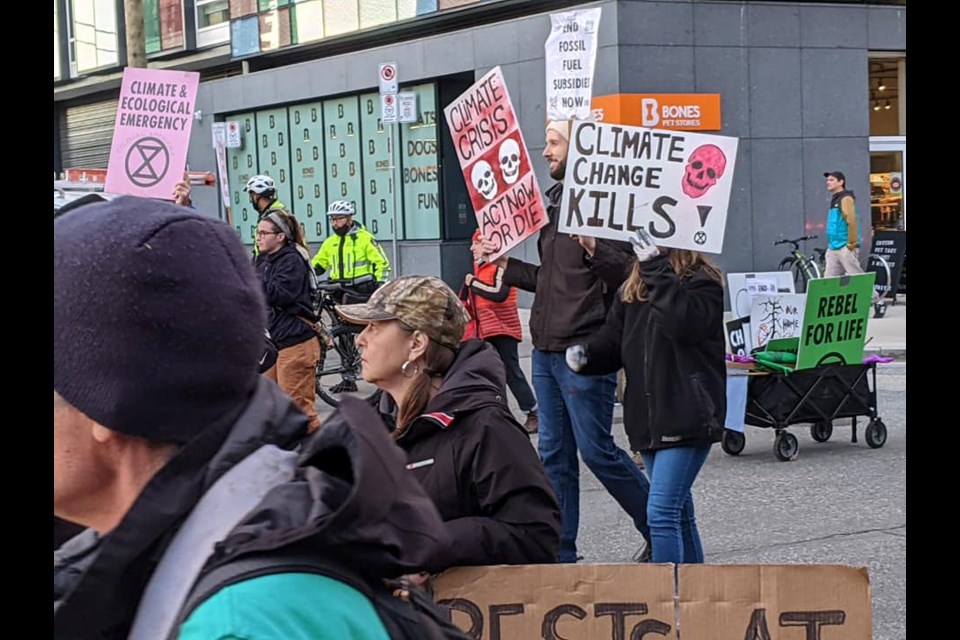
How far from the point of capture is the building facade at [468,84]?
65.2 feet

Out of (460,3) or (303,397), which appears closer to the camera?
(303,397)

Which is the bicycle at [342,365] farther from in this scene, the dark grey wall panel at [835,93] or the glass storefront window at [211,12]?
the glass storefront window at [211,12]

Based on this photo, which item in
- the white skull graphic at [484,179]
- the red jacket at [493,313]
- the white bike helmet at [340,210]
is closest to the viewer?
the white skull graphic at [484,179]

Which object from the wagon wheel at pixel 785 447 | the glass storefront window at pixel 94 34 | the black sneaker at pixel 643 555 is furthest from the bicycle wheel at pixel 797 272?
the glass storefront window at pixel 94 34

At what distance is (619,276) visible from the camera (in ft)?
20.7

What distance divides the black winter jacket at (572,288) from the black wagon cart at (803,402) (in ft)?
9.39

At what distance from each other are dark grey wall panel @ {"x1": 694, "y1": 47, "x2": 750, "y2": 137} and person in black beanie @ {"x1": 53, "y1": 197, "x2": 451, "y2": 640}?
742 inches

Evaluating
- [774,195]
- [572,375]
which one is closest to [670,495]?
[572,375]

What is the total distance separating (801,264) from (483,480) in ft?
52.8

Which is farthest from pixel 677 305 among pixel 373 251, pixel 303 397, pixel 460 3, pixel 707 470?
pixel 460 3

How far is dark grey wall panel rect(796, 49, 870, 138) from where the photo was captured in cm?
2041

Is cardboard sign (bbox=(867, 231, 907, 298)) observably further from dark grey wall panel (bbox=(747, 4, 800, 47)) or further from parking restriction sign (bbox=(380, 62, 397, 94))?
parking restriction sign (bbox=(380, 62, 397, 94))

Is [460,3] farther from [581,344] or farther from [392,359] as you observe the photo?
[392,359]
